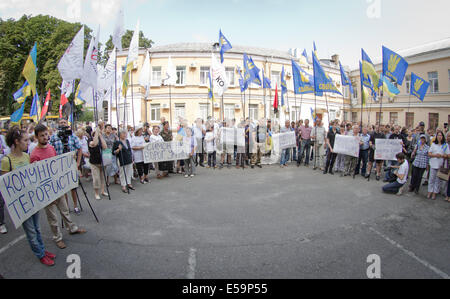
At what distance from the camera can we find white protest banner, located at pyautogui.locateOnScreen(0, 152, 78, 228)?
3625 millimetres

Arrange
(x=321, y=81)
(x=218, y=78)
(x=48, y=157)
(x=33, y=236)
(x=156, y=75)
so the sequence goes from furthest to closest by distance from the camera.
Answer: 1. (x=156, y=75)
2. (x=218, y=78)
3. (x=321, y=81)
4. (x=48, y=157)
5. (x=33, y=236)

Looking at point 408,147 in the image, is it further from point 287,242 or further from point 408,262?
point 287,242

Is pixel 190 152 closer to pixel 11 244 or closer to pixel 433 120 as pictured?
pixel 11 244

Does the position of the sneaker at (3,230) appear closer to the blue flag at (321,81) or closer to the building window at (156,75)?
the blue flag at (321,81)

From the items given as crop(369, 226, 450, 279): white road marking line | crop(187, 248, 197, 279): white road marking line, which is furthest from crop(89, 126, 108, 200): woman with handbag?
crop(369, 226, 450, 279): white road marking line

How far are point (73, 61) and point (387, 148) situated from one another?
35.6 ft

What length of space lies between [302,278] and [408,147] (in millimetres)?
Answer: 9478

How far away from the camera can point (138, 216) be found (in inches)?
237

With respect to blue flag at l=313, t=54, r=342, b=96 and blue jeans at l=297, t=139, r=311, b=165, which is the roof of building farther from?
blue jeans at l=297, t=139, r=311, b=165

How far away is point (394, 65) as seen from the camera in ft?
32.3

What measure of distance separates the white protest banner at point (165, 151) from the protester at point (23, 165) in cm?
540

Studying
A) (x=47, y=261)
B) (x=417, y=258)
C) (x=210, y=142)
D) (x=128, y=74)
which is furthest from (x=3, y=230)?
(x=210, y=142)

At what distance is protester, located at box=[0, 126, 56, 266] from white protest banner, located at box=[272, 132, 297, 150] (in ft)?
33.5
